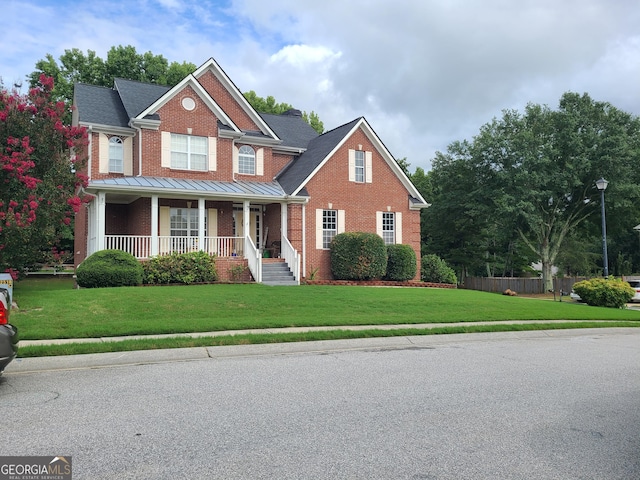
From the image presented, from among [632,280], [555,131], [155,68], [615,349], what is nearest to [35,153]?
[615,349]

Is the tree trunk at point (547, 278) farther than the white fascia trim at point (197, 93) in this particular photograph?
Yes

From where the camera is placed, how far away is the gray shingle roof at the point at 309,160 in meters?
24.5

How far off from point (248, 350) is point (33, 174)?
820cm

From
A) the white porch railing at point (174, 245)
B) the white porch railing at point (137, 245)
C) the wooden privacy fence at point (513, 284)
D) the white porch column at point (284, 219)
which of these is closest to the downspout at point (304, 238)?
the white porch column at point (284, 219)

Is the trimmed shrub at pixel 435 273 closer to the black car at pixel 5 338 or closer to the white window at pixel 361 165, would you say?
the white window at pixel 361 165

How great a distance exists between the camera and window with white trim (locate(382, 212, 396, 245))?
Result: 86.2 feet

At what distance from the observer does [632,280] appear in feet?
101

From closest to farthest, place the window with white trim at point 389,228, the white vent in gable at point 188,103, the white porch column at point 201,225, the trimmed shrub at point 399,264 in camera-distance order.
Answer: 1. the white porch column at point 201,225
2. the white vent in gable at point 188,103
3. the trimmed shrub at point 399,264
4. the window with white trim at point 389,228

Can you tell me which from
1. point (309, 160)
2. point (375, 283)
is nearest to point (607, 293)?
point (375, 283)

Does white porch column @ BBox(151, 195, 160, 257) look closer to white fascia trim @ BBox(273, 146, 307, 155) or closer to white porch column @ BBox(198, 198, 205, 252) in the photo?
white porch column @ BBox(198, 198, 205, 252)

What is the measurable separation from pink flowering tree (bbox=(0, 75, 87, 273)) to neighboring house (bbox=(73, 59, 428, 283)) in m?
5.35

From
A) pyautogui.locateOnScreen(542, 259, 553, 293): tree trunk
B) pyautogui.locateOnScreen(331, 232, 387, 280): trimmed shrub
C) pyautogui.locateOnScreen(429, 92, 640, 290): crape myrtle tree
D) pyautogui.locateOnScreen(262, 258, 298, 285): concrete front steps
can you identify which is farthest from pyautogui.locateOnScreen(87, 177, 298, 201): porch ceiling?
pyautogui.locateOnScreen(542, 259, 553, 293): tree trunk

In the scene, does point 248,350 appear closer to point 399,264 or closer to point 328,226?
point 328,226

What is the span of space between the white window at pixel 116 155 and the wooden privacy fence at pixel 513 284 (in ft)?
84.7
